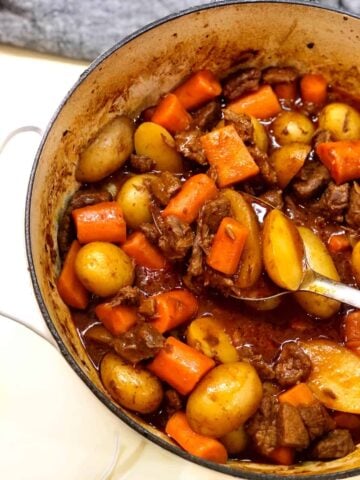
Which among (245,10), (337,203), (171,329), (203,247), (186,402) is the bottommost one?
(186,402)

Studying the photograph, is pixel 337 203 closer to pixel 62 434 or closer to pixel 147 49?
pixel 147 49

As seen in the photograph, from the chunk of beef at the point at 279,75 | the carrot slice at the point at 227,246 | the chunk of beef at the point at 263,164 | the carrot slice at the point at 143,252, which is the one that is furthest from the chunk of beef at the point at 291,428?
the chunk of beef at the point at 279,75

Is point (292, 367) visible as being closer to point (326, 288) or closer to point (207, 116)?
point (326, 288)

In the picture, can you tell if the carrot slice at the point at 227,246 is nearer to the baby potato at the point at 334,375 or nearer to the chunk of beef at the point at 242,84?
the baby potato at the point at 334,375

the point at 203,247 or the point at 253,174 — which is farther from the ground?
the point at 253,174

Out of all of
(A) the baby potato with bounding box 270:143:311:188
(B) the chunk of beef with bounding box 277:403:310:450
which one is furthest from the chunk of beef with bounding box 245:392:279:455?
(A) the baby potato with bounding box 270:143:311:188

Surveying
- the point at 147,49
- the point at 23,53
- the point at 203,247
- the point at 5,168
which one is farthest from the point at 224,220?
the point at 23,53

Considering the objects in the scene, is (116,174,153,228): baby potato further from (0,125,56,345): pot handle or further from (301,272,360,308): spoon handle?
(301,272,360,308): spoon handle
